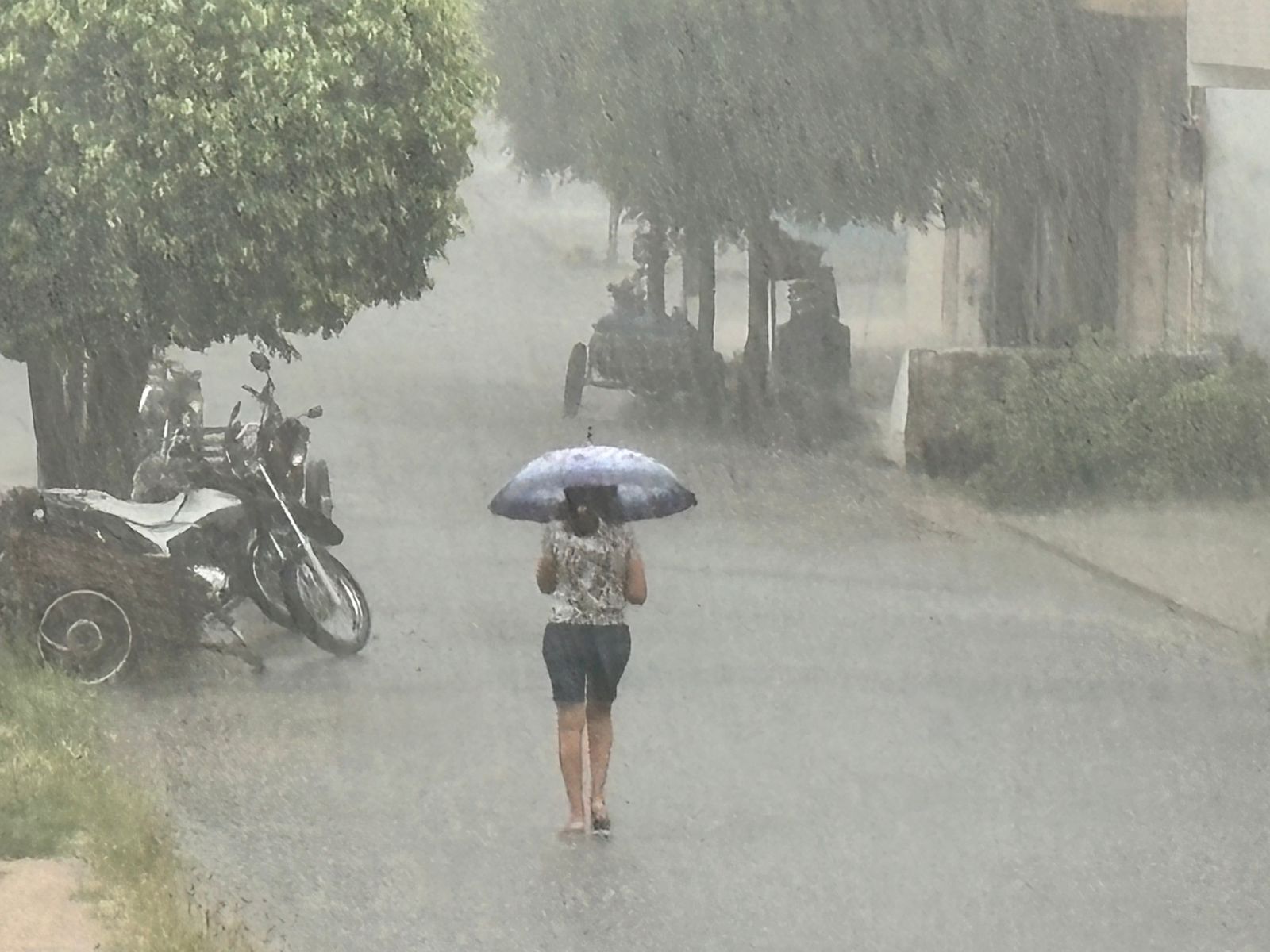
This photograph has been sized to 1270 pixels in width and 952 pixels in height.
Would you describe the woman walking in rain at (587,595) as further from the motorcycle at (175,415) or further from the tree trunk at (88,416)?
the tree trunk at (88,416)

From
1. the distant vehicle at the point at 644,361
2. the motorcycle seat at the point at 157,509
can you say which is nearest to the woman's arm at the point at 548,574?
the motorcycle seat at the point at 157,509

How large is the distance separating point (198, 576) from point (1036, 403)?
8.20 meters

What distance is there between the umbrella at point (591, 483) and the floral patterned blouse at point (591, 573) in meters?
0.10

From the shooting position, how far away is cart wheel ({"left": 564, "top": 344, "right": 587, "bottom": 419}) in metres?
19.8

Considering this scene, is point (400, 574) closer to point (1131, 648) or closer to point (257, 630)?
point (257, 630)

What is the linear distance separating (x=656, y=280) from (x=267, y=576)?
10474 mm

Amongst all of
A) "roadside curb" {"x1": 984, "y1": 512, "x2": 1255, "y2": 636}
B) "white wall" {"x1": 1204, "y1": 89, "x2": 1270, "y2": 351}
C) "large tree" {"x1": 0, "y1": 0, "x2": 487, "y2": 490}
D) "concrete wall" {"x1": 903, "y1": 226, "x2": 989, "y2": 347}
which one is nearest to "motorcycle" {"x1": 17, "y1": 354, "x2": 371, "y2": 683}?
"large tree" {"x1": 0, "y1": 0, "x2": 487, "y2": 490}

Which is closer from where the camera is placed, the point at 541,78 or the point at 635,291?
the point at 541,78

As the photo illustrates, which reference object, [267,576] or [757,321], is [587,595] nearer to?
[267,576]

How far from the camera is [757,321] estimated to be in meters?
20.7

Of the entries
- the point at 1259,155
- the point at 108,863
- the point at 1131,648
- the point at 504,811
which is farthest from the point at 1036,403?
the point at 108,863

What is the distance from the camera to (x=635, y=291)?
67.8 ft

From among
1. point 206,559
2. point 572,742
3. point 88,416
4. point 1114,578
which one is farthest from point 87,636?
point 1114,578

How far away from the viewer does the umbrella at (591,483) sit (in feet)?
24.2
